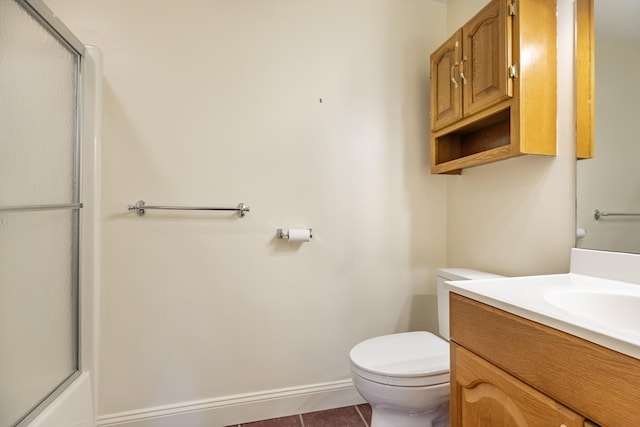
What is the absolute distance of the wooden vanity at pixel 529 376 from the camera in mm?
523

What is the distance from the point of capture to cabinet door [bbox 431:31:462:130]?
1.39 meters

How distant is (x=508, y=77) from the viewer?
3.63ft

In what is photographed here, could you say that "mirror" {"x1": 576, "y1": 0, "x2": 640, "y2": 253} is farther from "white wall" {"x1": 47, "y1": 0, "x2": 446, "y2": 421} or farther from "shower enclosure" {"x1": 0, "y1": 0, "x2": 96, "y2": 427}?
"shower enclosure" {"x1": 0, "y1": 0, "x2": 96, "y2": 427}

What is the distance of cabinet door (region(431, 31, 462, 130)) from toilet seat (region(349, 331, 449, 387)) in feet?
3.43

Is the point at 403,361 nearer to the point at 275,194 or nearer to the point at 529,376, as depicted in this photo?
the point at 529,376

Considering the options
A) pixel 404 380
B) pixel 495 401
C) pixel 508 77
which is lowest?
pixel 404 380

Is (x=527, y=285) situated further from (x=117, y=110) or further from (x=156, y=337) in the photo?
(x=117, y=110)

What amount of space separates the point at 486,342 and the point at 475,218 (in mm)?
934

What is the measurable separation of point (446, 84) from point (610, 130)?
68cm

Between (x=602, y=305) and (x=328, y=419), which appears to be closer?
(x=602, y=305)

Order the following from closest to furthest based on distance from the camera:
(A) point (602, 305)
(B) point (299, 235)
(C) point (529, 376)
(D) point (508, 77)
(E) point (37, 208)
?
(C) point (529, 376), (A) point (602, 305), (E) point (37, 208), (D) point (508, 77), (B) point (299, 235)

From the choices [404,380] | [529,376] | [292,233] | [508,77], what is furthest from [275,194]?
[529,376]

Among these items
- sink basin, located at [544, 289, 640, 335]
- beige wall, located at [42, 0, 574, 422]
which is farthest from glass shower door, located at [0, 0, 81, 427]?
sink basin, located at [544, 289, 640, 335]

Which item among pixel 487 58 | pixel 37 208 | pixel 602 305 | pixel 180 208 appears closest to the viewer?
pixel 602 305
